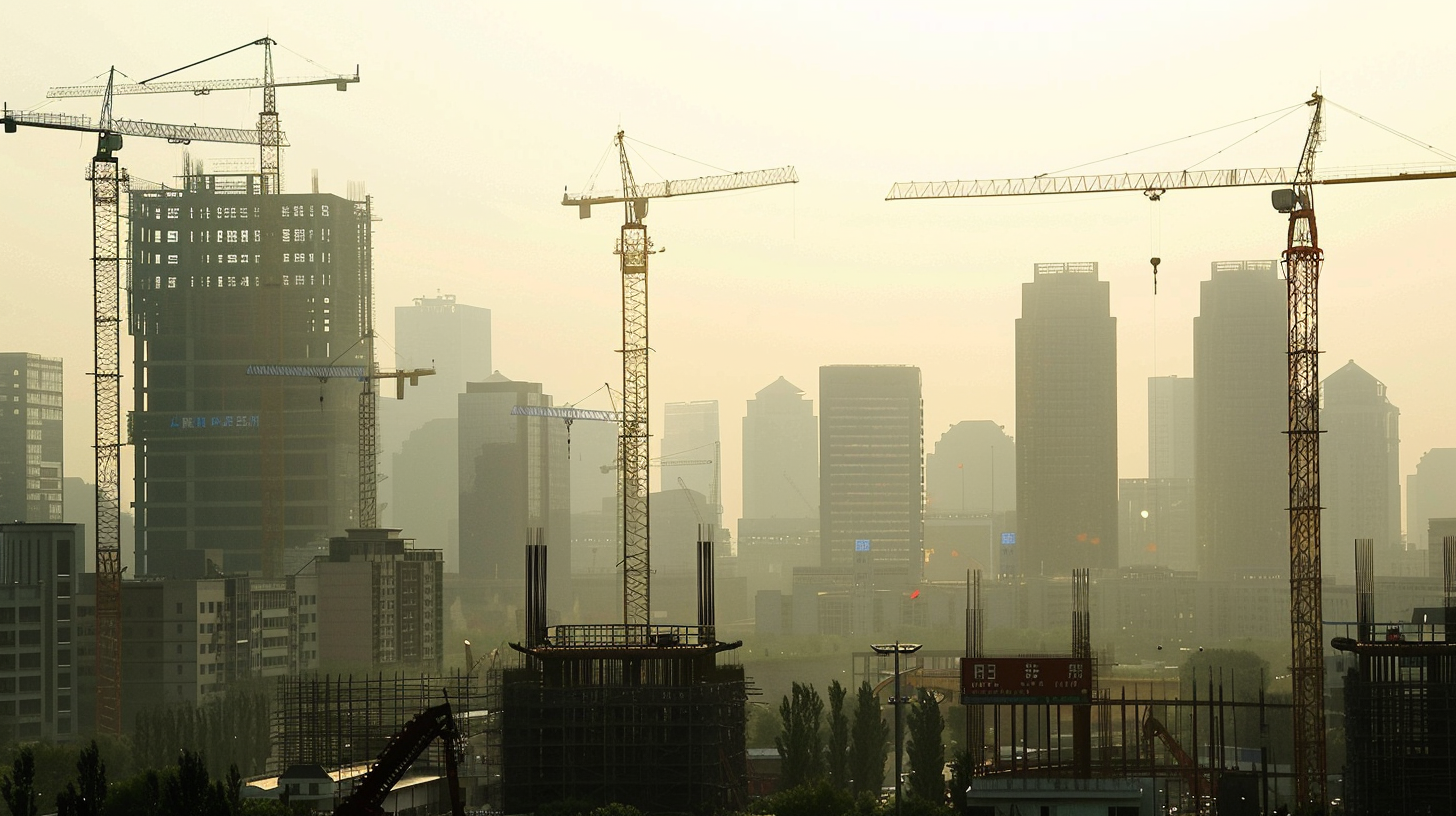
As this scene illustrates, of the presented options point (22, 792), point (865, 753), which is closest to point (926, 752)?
point (865, 753)

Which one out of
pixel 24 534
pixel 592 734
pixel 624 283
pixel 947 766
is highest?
pixel 624 283

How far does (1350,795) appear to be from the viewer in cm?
10888

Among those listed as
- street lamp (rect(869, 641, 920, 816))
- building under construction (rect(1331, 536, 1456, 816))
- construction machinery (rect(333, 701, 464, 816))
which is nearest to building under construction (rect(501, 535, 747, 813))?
construction machinery (rect(333, 701, 464, 816))

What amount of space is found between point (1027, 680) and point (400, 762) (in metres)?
36.4

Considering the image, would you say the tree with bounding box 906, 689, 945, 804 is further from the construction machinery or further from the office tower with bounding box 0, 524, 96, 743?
the office tower with bounding box 0, 524, 96, 743

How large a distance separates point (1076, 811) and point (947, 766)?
68226 millimetres

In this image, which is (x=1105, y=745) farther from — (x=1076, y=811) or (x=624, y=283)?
(x=624, y=283)

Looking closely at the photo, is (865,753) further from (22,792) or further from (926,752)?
(22,792)

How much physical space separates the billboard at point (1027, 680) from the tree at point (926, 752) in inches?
483

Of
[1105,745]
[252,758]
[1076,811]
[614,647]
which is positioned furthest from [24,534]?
[1076,811]

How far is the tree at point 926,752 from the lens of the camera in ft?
386

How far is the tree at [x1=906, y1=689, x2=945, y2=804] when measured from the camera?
4636 inches

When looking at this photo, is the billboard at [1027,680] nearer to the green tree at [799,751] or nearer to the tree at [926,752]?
the tree at [926,752]

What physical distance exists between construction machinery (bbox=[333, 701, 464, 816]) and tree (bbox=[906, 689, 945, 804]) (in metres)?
35.9
